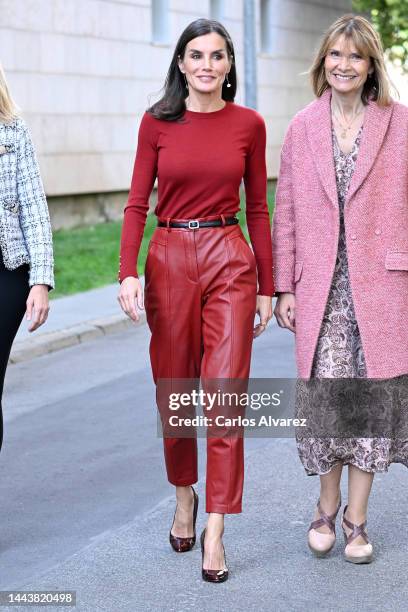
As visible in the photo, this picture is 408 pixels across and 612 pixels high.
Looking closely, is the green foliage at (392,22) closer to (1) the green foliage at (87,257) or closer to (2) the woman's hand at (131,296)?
(1) the green foliage at (87,257)

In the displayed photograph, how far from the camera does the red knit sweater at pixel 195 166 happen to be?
485cm

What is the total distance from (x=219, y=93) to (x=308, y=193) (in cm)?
49

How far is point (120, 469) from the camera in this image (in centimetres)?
665

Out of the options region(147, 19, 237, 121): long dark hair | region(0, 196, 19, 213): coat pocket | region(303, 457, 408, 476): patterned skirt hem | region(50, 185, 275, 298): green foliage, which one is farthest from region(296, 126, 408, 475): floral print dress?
region(50, 185, 275, 298): green foliage

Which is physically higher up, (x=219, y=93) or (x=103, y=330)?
(x=219, y=93)

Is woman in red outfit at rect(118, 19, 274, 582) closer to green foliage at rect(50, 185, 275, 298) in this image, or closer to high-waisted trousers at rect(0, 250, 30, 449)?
high-waisted trousers at rect(0, 250, 30, 449)

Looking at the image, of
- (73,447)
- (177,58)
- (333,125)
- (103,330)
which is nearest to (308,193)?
(333,125)

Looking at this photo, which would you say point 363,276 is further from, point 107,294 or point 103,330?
point 107,294

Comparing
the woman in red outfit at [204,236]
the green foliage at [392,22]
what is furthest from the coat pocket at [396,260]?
the green foliage at [392,22]

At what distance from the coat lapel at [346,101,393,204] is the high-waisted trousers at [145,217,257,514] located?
18.6 inches

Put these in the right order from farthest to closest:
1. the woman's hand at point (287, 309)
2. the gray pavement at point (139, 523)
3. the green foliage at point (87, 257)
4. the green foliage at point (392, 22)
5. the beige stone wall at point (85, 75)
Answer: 1. the green foliage at point (392, 22)
2. the beige stone wall at point (85, 75)
3. the green foliage at point (87, 257)
4. the woman's hand at point (287, 309)
5. the gray pavement at point (139, 523)

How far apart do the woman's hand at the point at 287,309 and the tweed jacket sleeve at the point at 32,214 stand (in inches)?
34.4

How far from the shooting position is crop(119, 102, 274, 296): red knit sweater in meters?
4.85

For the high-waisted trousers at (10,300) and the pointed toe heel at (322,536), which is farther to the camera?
the pointed toe heel at (322,536)
